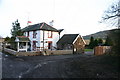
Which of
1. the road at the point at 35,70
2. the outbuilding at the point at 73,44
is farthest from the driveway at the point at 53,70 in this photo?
the outbuilding at the point at 73,44

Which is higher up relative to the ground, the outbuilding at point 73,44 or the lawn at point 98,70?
the outbuilding at point 73,44

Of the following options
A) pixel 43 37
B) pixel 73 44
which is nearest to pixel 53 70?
pixel 73 44

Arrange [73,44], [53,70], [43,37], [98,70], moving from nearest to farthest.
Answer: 1. [98,70]
2. [53,70]
3. [73,44]
4. [43,37]

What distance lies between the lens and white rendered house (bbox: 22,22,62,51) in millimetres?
25406

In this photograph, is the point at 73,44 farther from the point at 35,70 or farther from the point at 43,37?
the point at 35,70

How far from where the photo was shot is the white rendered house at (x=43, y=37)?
25.4 m

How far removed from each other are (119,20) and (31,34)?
68.5 feet

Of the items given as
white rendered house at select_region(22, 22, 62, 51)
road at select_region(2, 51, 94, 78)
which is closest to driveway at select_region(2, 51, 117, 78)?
road at select_region(2, 51, 94, 78)

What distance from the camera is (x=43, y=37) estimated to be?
83.6ft

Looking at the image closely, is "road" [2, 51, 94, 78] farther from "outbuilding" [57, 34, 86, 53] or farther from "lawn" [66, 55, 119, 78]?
"outbuilding" [57, 34, 86, 53]

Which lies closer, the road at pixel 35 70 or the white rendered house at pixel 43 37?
the road at pixel 35 70

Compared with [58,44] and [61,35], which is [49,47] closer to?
[58,44]

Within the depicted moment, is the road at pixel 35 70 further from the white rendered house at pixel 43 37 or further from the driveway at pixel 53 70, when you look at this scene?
the white rendered house at pixel 43 37

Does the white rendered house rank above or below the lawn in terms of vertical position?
above
